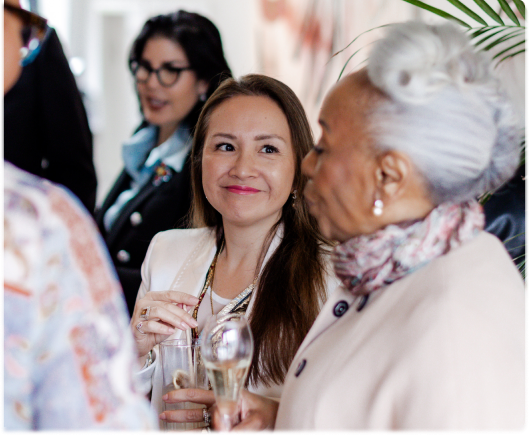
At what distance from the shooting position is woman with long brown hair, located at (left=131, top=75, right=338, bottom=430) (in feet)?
5.19

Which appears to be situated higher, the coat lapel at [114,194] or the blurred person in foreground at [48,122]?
the blurred person in foreground at [48,122]

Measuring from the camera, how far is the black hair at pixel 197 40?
8.34 ft

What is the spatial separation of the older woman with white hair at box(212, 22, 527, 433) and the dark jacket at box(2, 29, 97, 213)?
1514 millimetres

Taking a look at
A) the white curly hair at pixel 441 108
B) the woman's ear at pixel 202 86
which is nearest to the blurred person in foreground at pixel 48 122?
the woman's ear at pixel 202 86

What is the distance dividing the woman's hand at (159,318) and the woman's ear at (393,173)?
0.69m

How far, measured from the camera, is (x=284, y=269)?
170 cm

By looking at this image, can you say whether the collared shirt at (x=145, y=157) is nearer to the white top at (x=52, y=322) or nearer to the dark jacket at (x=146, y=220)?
the dark jacket at (x=146, y=220)

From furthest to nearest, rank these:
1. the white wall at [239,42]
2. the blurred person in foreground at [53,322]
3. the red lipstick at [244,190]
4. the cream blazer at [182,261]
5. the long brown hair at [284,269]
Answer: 1. the white wall at [239,42]
2. the cream blazer at [182,261]
3. the red lipstick at [244,190]
4. the long brown hair at [284,269]
5. the blurred person in foreground at [53,322]

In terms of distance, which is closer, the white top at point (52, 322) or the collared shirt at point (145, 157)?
the white top at point (52, 322)

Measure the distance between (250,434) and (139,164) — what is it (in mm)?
1847

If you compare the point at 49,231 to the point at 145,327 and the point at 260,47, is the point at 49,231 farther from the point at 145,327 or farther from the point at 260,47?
the point at 260,47

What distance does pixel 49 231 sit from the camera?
0.59 meters

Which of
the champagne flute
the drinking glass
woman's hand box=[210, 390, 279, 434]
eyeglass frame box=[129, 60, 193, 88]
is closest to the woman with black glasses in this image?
eyeglass frame box=[129, 60, 193, 88]

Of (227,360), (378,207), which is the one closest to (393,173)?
(378,207)
